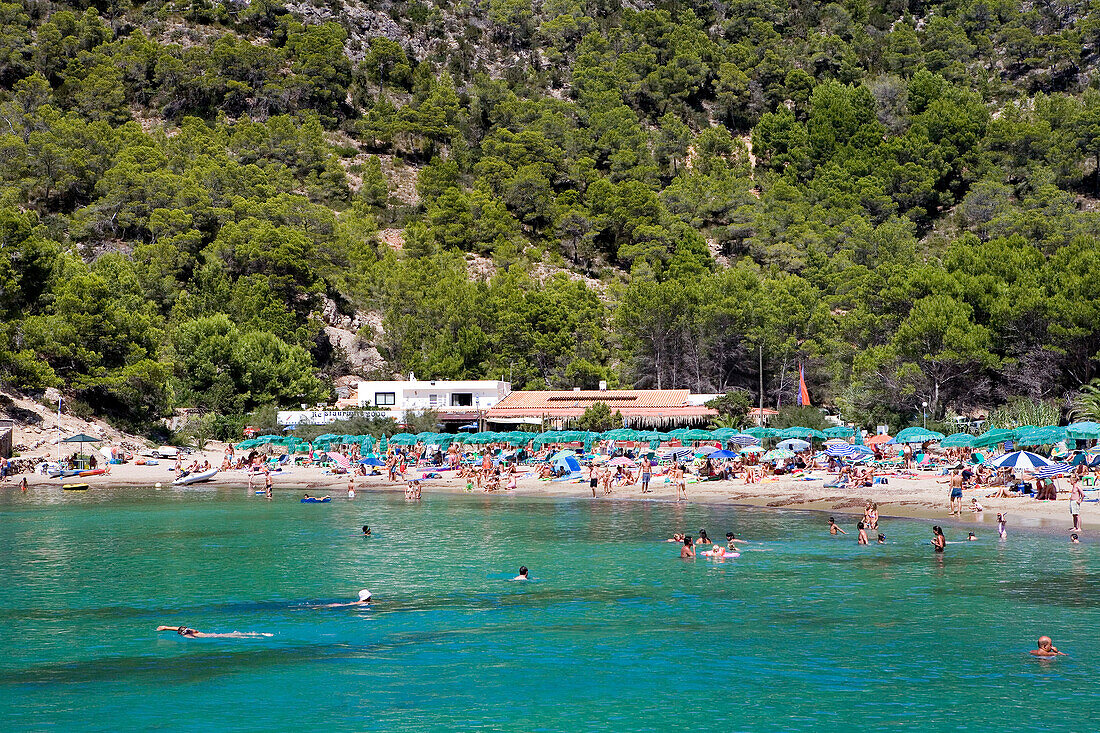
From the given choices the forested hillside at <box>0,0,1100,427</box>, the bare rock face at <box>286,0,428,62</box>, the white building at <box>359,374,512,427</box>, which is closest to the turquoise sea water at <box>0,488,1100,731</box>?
the forested hillside at <box>0,0,1100,427</box>

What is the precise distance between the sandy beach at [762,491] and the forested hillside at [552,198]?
9.95 m

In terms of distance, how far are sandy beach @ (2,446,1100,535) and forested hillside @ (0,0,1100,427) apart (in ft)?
32.6

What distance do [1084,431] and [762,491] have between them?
39.8 feet

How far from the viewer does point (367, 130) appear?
121438 millimetres

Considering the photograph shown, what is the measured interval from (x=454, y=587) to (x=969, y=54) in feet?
418

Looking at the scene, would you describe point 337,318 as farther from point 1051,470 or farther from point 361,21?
point 361,21

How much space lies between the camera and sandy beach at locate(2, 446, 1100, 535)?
32.6 metres

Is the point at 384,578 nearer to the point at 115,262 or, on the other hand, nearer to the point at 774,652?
the point at 774,652

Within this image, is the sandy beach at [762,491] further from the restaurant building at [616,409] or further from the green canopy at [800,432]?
the restaurant building at [616,409]

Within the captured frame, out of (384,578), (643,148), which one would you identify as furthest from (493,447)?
(643,148)

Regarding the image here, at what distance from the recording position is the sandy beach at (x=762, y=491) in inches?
1282

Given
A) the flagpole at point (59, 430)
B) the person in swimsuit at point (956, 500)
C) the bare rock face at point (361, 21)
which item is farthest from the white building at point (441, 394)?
the bare rock face at point (361, 21)

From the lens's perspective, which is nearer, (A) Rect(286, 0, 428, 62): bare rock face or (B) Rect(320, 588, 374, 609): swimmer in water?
(B) Rect(320, 588, 374, 609): swimmer in water

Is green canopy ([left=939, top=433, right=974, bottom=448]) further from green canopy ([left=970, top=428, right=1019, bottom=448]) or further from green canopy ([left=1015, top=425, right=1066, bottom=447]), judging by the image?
green canopy ([left=1015, top=425, right=1066, bottom=447])
